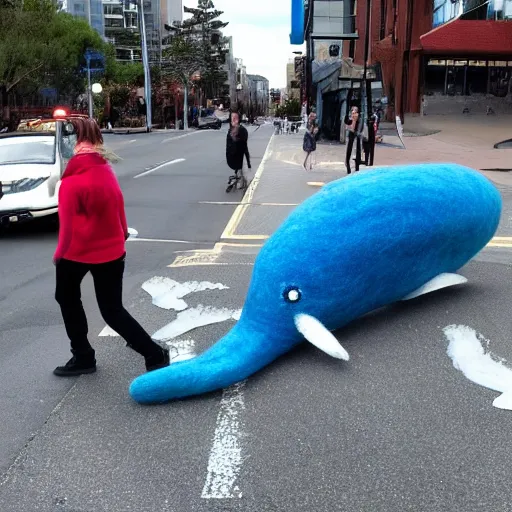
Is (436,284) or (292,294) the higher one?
(292,294)

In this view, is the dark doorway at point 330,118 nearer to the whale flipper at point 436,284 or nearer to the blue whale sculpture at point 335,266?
the whale flipper at point 436,284

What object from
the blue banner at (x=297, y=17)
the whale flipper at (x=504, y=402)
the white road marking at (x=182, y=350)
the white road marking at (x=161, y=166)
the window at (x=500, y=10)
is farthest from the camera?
the blue banner at (x=297, y=17)

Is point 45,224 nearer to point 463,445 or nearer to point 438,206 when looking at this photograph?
point 438,206

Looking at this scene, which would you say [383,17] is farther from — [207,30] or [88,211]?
[207,30]

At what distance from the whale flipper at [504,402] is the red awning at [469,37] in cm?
3694

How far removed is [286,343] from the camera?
4.45 meters

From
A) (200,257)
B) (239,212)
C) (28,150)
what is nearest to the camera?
(200,257)

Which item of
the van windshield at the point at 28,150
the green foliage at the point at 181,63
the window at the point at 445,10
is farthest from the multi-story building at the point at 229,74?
the van windshield at the point at 28,150

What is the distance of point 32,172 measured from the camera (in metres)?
9.66

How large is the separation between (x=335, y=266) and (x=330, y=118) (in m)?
29.4

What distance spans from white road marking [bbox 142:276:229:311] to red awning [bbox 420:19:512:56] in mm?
34863

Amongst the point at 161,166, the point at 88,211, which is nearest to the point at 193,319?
the point at 88,211

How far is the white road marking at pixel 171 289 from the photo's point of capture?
237 inches

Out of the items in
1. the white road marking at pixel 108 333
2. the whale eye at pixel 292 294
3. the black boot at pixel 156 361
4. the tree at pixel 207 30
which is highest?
the tree at pixel 207 30
